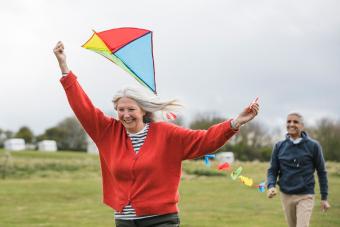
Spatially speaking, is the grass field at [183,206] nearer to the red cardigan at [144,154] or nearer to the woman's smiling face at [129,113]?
the red cardigan at [144,154]

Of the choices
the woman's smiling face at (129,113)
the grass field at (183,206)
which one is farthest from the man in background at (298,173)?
the grass field at (183,206)

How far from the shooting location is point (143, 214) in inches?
179

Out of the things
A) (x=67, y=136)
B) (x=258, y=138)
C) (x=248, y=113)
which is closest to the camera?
(x=248, y=113)

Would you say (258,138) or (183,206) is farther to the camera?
(258,138)

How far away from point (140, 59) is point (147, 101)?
2.84 feet

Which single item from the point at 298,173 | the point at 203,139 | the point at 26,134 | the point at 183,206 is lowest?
the point at 26,134

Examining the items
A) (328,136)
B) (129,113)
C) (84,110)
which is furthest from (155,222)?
(328,136)

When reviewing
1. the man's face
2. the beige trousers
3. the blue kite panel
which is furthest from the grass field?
the blue kite panel

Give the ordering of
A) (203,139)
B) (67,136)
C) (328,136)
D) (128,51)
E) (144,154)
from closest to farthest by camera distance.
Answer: (203,139) → (144,154) → (128,51) → (328,136) → (67,136)

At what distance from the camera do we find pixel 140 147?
15.4 ft

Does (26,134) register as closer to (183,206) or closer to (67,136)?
(67,136)

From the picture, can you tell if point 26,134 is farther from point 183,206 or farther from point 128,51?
point 128,51

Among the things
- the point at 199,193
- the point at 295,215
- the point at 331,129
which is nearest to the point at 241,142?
the point at 331,129

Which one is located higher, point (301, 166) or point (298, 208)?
point (301, 166)
